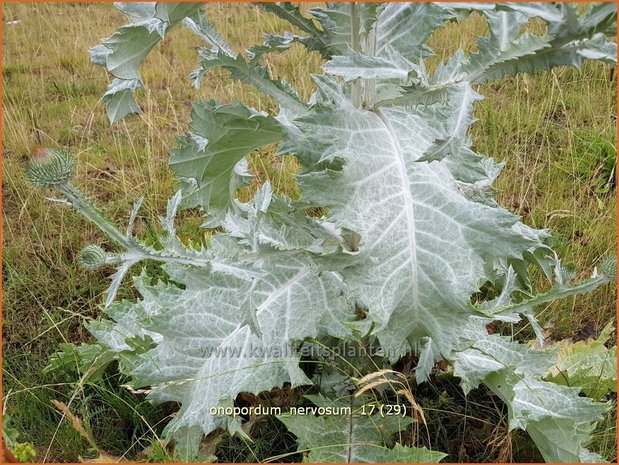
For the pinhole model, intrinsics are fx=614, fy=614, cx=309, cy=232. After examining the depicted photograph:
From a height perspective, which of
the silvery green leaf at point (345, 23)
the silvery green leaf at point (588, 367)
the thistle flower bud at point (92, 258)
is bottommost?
the silvery green leaf at point (588, 367)

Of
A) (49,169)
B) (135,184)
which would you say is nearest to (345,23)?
(49,169)

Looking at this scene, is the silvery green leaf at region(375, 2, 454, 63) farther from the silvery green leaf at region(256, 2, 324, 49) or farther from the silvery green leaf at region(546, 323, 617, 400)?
the silvery green leaf at region(546, 323, 617, 400)

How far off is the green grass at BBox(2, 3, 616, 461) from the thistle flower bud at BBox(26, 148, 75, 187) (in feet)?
2.16

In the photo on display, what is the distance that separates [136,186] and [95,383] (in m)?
1.25

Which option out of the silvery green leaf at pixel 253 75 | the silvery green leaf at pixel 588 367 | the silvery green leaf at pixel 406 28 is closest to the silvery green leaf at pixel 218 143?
the silvery green leaf at pixel 253 75

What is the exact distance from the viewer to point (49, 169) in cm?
140

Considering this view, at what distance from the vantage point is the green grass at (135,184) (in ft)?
6.61

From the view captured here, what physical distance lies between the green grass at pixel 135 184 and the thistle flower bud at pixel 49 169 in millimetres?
658

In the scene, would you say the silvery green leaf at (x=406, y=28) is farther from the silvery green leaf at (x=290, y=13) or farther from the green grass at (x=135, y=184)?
the green grass at (x=135, y=184)

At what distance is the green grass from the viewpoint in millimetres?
2016

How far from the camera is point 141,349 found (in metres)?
1.85

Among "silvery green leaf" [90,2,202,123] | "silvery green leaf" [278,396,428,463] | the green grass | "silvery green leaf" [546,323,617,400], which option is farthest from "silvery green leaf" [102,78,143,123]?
"silvery green leaf" [546,323,617,400]

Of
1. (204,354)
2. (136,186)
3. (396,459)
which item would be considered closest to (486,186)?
(396,459)

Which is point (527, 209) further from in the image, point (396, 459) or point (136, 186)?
point (136, 186)
